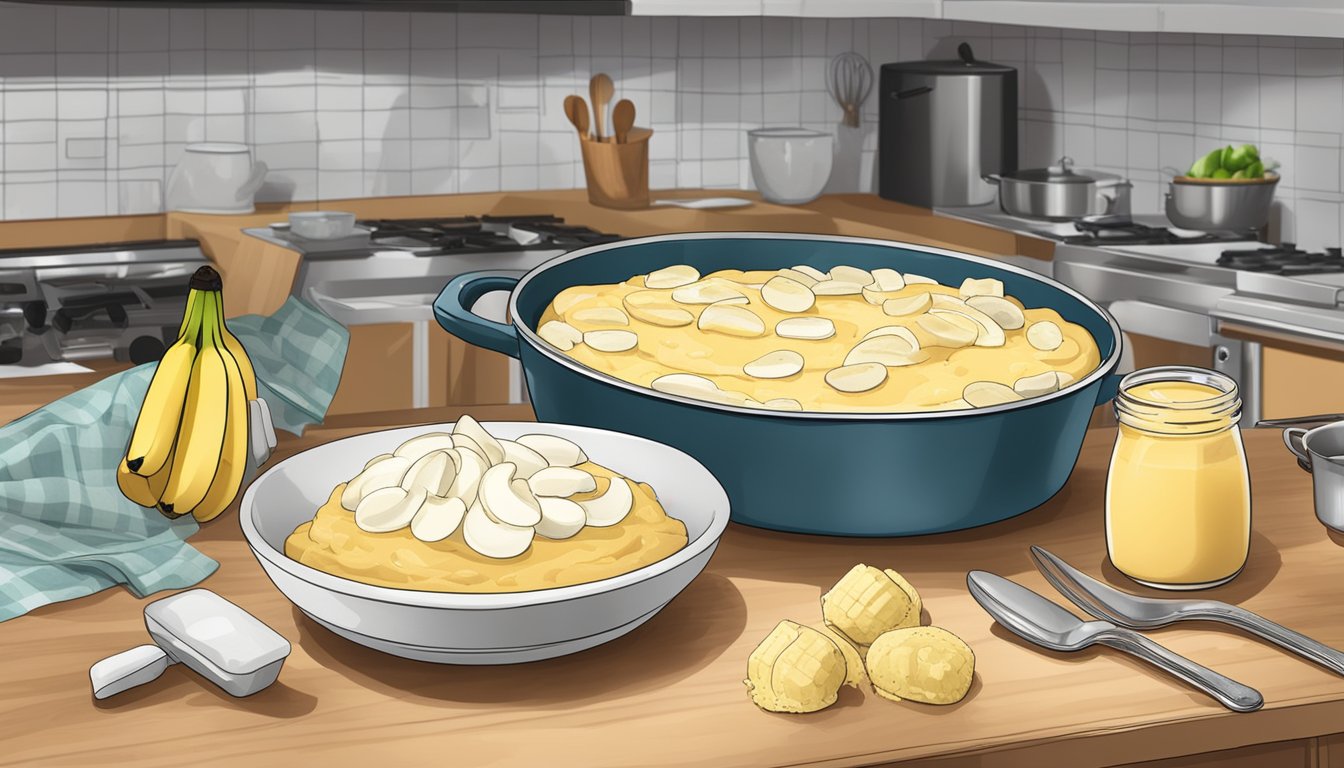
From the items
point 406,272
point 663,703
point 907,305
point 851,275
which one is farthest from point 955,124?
point 663,703

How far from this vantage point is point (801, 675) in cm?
78

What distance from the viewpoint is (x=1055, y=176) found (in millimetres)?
3109

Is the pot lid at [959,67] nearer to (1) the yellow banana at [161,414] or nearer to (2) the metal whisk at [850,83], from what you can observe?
(2) the metal whisk at [850,83]

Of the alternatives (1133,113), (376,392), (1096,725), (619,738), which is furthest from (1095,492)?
(1133,113)

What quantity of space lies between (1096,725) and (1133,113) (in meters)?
2.79

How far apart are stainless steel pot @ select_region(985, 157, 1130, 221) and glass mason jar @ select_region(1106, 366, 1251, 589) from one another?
84.1 inches

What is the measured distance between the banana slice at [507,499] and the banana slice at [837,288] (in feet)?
1.42

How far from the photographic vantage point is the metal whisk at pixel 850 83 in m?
3.90

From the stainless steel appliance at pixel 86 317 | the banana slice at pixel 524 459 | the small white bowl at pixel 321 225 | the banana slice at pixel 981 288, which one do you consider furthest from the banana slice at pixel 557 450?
the small white bowl at pixel 321 225

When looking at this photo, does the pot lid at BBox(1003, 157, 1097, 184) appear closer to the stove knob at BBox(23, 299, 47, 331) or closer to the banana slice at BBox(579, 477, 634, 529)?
the stove knob at BBox(23, 299, 47, 331)

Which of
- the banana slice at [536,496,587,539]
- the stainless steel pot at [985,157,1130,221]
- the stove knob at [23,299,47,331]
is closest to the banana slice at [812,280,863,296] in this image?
the banana slice at [536,496,587,539]

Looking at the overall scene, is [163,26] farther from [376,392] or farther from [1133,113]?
[1133,113]

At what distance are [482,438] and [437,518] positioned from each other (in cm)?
10

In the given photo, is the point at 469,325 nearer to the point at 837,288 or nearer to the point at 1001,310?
the point at 837,288
